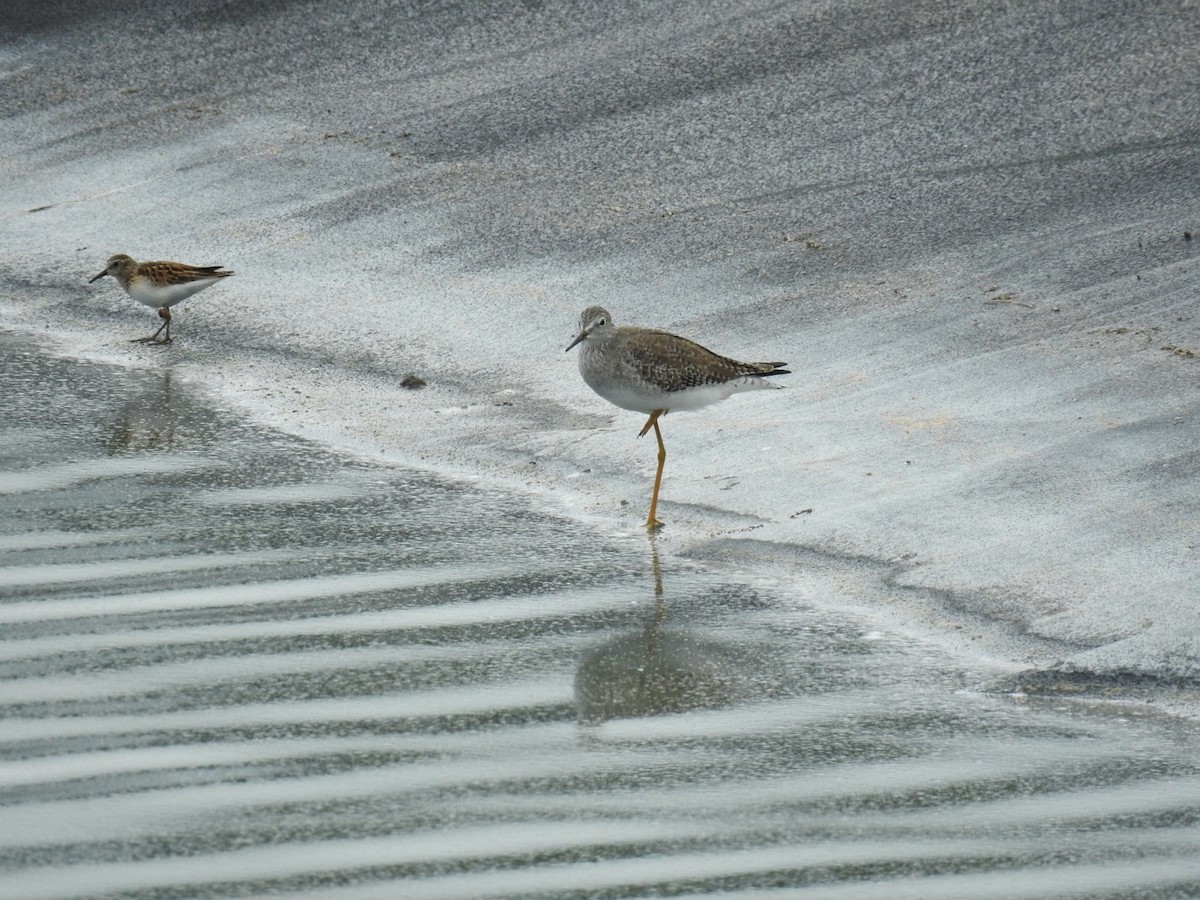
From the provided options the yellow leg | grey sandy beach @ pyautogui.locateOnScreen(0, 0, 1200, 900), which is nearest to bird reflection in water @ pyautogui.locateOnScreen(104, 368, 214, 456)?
grey sandy beach @ pyautogui.locateOnScreen(0, 0, 1200, 900)

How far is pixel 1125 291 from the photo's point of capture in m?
9.85

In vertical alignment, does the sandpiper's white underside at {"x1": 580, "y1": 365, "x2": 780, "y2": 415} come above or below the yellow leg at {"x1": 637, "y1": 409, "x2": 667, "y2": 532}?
above

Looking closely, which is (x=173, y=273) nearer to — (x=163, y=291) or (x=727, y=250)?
(x=163, y=291)

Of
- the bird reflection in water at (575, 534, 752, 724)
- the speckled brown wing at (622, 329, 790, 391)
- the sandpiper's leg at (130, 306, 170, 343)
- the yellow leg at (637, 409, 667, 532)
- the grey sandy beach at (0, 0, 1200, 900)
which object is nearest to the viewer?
the grey sandy beach at (0, 0, 1200, 900)

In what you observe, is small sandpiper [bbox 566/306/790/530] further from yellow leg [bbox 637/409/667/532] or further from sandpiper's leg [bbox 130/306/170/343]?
sandpiper's leg [bbox 130/306/170/343]

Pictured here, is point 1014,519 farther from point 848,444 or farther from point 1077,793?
point 1077,793

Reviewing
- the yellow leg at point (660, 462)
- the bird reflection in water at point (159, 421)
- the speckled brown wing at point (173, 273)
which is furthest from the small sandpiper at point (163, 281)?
the yellow leg at point (660, 462)

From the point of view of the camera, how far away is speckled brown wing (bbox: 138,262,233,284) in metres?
10.9

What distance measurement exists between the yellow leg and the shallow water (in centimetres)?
20

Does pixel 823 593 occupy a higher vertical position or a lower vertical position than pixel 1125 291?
lower

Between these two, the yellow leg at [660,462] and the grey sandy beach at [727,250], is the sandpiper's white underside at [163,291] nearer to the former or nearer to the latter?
the grey sandy beach at [727,250]

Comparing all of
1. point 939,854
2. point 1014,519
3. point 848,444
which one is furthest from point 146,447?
point 939,854

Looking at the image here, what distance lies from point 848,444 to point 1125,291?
7.64ft

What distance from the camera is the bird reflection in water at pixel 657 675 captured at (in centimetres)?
632
